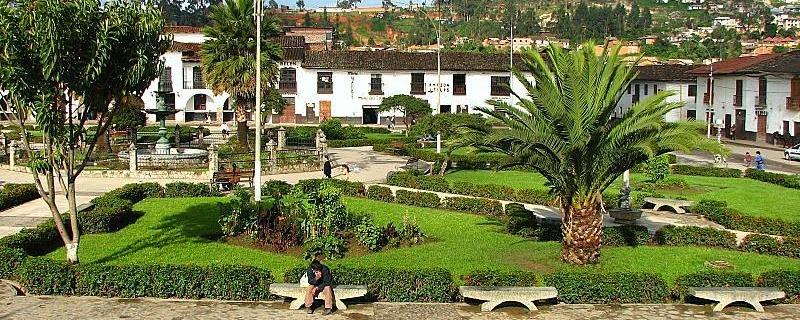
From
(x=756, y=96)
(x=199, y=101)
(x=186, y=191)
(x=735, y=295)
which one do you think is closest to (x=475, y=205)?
(x=186, y=191)

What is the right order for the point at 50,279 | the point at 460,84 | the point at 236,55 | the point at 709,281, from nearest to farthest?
the point at 50,279 < the point at 709,281 < the point at 236,55 < the point at 460,84

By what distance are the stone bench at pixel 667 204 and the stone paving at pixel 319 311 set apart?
10.2 meters

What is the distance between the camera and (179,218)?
2152 centimetres

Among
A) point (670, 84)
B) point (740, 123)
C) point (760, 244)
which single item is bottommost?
point (760, 244)

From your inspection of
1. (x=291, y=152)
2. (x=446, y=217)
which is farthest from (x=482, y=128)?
(x=291, y=152)

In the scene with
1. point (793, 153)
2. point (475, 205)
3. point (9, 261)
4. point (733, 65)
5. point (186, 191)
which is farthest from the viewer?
point (733, 65)

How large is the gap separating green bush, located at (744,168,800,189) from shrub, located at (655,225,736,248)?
12221 mm

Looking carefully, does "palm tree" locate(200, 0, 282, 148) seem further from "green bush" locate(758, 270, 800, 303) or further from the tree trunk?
"green bush" locate(758, 270, 800, 303)

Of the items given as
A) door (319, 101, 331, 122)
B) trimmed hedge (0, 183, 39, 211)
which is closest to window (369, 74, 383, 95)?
door (319, 101, 331, 122)

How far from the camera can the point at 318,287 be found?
42.8 ft

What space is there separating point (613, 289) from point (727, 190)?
16.7 meters

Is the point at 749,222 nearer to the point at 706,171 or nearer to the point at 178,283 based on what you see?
the point at 706,171

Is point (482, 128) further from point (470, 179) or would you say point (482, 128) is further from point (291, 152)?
point (291, 152)

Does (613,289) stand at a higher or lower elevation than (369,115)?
lower
